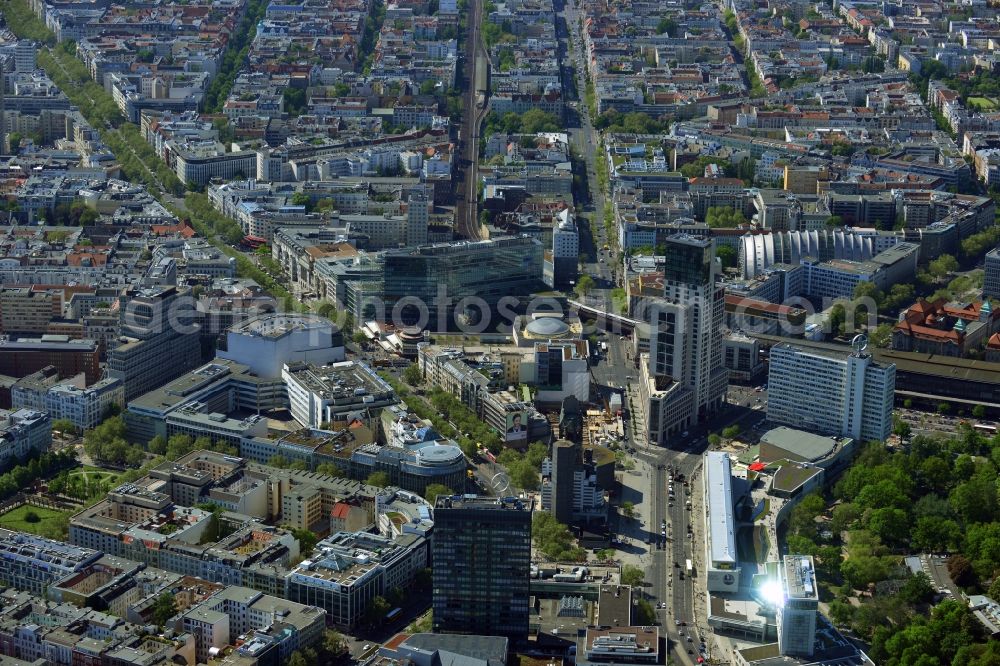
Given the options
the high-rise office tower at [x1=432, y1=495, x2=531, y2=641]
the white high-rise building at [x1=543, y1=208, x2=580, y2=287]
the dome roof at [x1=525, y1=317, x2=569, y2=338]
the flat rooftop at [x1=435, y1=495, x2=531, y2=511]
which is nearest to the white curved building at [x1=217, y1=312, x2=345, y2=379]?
the dome roof at [x1=525, y1=317, x2=569, y2=338]

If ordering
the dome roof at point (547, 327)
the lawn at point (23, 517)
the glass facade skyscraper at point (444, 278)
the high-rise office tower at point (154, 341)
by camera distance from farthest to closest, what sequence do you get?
the glass facade skyscraper at point (444, 278) → the dome roof at point (547, 327) → the high-rise office tower at point (154, 341) → the lawn at point (23, 517)

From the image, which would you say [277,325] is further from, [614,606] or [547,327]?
[614,606]

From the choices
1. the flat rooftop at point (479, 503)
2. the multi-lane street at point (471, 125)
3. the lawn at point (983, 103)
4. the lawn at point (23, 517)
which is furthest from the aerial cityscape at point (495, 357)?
the lawn at point (983, 103)

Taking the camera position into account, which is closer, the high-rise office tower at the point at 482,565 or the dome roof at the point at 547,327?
the high-rise office tower at the point at 482,565

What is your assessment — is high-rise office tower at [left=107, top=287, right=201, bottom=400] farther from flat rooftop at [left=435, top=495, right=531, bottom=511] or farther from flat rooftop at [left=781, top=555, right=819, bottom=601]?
flat rooftop at [left=781, top=555, right=819, bottom=601]

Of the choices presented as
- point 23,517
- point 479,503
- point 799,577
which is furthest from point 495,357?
point 799,577

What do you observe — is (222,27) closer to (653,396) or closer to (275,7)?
(275,7)

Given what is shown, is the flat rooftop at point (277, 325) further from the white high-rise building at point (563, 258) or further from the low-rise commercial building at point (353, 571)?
the low-rise commercial building at point (353, 571)
